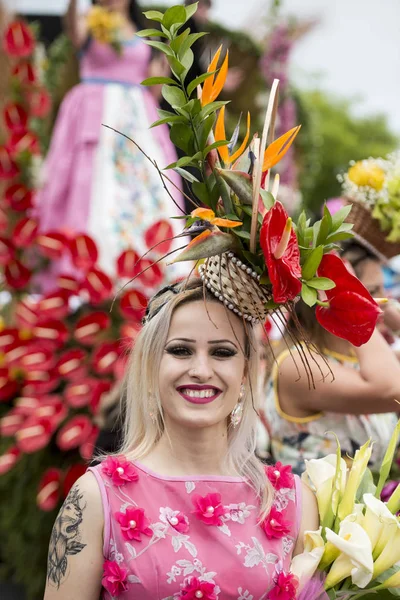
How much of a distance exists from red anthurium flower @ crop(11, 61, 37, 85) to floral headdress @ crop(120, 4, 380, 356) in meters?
3.22

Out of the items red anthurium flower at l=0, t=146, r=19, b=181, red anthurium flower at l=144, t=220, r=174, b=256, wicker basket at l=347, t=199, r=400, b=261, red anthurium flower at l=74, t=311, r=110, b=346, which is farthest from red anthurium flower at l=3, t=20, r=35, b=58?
wicker basket at l=347, t=199, r=400, b=261

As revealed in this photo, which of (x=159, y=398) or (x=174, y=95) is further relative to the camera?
(x=159, y=398)

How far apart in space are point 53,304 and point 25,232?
49 cm

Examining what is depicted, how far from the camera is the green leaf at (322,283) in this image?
1.94 m

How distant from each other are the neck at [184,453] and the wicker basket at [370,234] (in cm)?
139

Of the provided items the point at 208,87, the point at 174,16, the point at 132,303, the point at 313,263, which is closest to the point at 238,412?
the point at 313,263

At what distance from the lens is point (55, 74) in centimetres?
758

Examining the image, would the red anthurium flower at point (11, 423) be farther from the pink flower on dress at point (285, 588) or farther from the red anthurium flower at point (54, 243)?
the pink flower on dress at point (285, 588)

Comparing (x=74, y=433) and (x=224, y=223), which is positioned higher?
(x=224, y=223)

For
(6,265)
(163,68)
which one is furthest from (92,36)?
(6,265)

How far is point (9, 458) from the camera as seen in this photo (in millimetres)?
4266

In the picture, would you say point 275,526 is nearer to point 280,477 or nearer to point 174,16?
point 280,477

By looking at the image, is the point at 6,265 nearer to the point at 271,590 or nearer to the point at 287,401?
the point at 287,401

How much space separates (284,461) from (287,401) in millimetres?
216
